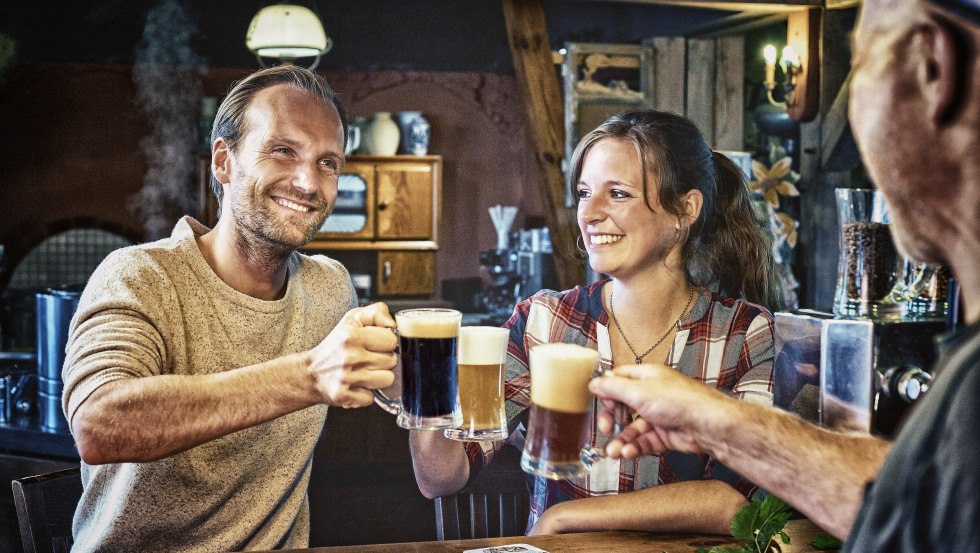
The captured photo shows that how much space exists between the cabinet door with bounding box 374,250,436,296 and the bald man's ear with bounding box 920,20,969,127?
296 inches

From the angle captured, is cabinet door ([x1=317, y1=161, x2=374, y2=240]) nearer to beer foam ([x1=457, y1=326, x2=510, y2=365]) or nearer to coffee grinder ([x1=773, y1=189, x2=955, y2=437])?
coffee grinder ([x1=773, y1=189, x2=955, y2=437])

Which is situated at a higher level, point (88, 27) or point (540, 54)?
point (88, 27)

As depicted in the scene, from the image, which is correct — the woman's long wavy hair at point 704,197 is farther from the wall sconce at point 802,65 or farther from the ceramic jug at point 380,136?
the ceramic jug at point 380,136

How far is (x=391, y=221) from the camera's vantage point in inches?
317

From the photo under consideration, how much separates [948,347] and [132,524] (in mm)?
1731

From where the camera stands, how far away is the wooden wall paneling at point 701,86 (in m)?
6.09

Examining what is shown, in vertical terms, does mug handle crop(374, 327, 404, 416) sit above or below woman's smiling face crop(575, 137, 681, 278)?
below

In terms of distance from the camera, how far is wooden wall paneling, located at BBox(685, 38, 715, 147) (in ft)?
20.0

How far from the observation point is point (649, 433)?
152cm

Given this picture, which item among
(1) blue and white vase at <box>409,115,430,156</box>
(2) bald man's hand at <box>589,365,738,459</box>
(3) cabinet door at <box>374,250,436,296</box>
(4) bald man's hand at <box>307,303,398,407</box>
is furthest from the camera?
(3) cabinet door at <box>374,250,436,296</box>

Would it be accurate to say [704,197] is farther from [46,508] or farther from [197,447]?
[46,508]

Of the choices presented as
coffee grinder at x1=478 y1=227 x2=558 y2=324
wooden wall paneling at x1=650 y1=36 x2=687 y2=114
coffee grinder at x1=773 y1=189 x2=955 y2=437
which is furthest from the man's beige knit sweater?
coffee grinder at x1=478 y1=227 x2=558 y2=324

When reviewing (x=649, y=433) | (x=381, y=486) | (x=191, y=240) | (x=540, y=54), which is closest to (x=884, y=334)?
(x=649, y=433)

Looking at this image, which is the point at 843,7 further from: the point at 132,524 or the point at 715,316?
the point at 132,524
